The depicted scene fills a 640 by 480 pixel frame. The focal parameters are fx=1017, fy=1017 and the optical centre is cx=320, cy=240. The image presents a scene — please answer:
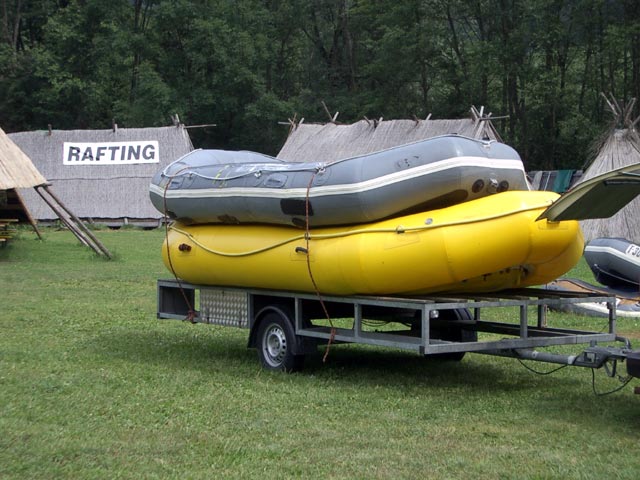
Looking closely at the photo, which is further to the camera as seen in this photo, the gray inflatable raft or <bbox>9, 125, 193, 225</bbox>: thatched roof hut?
<bbox>9, 125, 193, 225</bbox>: thatched roof hut

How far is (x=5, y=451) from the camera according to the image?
7.24 metres

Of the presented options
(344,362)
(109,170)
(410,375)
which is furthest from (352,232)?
(109,170)

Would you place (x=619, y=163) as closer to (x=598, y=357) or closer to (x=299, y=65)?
(x=598, y=357)

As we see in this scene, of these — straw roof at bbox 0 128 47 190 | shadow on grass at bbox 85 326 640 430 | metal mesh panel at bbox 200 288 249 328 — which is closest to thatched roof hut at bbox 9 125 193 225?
straw roof at bbox 0 128 47 190

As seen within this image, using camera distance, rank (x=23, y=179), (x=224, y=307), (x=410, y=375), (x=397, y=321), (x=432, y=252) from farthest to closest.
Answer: (x=23, y=179) → (x=224, y=307) → (x=397, y=321) → (x=410, y=375) → (x=432, y=252)

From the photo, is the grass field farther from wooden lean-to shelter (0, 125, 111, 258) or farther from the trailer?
wooden lean-to shelter (0, 125, 111, 258)

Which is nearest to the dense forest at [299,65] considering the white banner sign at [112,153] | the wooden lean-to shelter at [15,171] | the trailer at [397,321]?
the white banner sign at [112,153]

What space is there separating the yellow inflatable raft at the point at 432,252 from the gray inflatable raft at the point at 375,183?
14 cm

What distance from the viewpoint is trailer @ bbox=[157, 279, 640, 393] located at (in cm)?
886

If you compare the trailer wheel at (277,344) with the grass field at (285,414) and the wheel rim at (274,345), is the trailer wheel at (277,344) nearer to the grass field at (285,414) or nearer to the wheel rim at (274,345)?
the wheel rim at (274,345)

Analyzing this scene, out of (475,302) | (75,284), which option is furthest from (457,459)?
(75,284)

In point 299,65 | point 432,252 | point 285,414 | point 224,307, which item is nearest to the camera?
point 285,414

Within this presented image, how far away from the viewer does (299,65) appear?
6116 centimetres

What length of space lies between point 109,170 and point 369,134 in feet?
38.1
